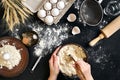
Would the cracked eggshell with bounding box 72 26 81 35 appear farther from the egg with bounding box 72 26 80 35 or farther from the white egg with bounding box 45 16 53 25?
the white egg with bounding box 45 16 53 25

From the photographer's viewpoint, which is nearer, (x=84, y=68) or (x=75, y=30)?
(x=84, y=68)

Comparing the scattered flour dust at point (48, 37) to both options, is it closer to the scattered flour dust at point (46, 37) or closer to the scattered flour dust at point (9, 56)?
the scattered flour dust at point (46, 37)

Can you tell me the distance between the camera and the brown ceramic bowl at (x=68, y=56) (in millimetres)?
2035

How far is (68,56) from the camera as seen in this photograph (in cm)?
204

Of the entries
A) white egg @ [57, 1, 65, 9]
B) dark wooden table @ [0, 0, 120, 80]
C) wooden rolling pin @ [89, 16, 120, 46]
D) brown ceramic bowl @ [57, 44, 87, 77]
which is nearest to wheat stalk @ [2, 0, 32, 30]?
dark wooden table @ [0, 0, 120, 80]

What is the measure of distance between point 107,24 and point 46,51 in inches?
13.5

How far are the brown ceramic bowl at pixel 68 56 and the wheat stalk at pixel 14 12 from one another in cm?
25

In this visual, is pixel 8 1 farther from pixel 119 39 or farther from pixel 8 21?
pixel 119 39

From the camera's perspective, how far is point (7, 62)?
6.52ft

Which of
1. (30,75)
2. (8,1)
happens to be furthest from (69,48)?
(8,1)

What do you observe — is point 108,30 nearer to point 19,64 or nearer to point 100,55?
point 100,55

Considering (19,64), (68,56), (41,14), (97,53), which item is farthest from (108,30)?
(19,64)

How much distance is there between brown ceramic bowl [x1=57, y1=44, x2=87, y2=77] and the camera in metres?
2.04

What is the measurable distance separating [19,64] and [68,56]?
245 millimetres
